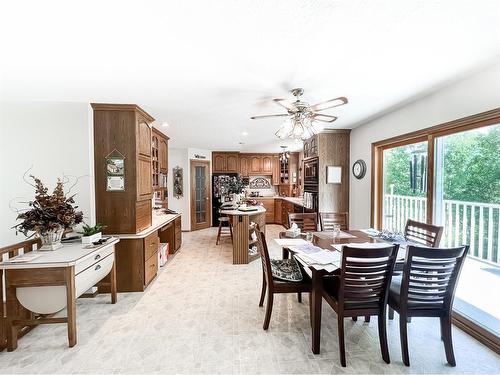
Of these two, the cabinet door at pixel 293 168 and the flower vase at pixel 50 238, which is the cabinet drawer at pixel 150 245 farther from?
the cabinet door at pixel 293 168

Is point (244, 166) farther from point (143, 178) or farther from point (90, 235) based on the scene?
point (90, 235)

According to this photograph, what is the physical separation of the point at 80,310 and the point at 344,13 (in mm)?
3643

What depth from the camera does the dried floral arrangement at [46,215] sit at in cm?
216

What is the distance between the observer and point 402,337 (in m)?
1.83

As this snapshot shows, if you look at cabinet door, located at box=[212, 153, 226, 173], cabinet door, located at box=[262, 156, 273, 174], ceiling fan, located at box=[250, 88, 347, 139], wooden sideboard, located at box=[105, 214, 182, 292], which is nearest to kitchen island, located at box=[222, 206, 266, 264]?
wooden sideboard, located at box=[105, 214, 182, 292]

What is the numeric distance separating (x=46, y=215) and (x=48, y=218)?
0.11ft

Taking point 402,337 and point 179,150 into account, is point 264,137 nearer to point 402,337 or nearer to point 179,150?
point 179,150

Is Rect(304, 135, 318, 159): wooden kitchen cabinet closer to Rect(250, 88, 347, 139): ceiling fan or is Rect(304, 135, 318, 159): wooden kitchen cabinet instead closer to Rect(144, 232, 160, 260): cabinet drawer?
Rect(250, 88, 347, 139): ceiling fan

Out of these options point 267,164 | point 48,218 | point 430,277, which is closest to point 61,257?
point 48,218

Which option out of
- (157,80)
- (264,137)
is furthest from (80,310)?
(264,137)

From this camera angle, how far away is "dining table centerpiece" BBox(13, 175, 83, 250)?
2.16m

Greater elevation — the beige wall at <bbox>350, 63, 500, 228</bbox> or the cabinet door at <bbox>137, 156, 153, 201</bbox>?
the beige wall at <bbox>350, 63, 500, 228</bbox>

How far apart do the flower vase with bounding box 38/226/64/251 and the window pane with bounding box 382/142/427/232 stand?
148 inches

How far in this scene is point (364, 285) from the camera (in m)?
1.77
